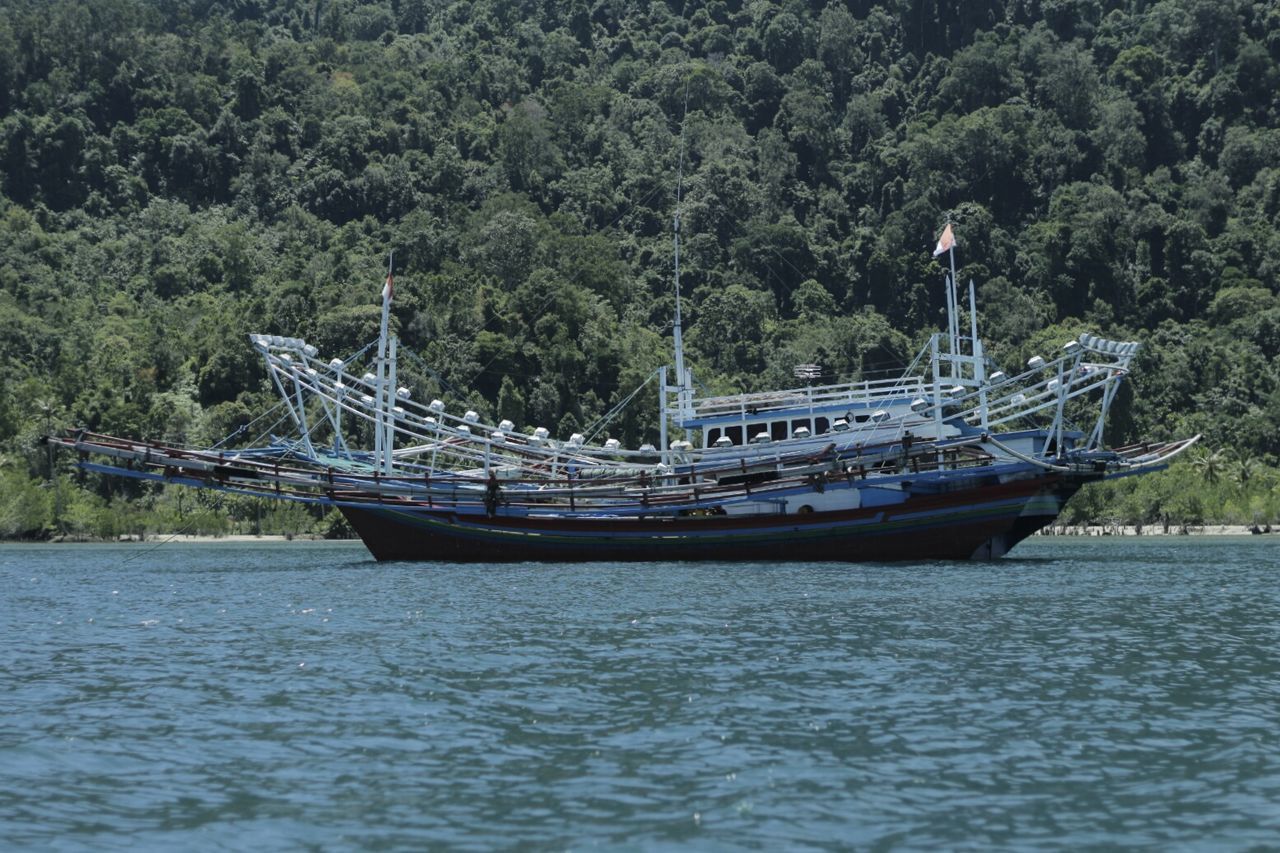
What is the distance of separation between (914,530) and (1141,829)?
39538mm

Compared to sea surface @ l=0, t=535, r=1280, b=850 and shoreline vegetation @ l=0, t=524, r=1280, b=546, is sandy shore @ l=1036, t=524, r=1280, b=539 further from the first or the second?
sea surface @ l=0, t=535, r=1280, b=850

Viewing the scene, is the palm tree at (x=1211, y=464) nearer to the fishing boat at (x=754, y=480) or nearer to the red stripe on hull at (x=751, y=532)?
the fishing boat at (x=754, y=480)

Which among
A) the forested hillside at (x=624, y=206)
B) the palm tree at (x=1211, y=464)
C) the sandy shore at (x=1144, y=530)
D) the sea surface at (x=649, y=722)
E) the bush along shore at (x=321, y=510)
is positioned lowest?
the sea surface at (x=649, y=722)

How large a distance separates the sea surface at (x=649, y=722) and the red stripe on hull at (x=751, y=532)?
1212 centimetres

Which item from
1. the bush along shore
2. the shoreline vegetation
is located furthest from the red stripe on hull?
the bush along shore

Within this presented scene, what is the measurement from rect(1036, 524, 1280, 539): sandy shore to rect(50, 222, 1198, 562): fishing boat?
3358 centimetres

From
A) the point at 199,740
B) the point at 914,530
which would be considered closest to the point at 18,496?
the point at 914,530

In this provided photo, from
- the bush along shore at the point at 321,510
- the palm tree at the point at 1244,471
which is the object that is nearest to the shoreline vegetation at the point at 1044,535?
the bush along shore at the point at 321,510

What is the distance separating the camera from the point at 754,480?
60781 millimetres

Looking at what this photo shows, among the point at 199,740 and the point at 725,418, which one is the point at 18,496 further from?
the point at 199,740

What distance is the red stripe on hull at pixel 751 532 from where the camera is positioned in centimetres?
5744

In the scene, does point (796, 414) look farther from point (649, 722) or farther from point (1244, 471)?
point (1244, 471)

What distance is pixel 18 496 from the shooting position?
97.4 m

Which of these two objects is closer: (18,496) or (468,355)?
(18,496)
